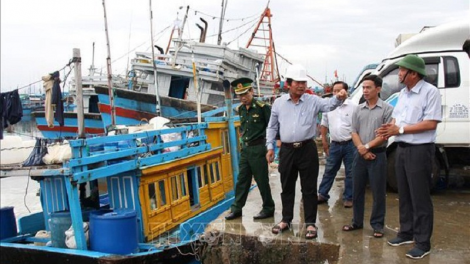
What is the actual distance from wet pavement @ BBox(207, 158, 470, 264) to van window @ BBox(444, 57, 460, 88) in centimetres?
173

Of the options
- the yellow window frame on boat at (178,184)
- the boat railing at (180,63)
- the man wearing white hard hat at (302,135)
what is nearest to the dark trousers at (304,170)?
the man wearing white hard hat at (302,135)

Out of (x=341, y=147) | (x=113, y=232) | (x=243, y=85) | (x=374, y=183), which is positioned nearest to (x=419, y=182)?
(x=374, y=183)

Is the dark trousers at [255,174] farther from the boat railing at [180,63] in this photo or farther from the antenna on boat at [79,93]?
the boat railing at [180,63]

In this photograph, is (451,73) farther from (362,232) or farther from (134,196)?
(134,196)

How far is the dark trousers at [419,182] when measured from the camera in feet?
12.0

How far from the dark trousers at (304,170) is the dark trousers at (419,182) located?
88 cm

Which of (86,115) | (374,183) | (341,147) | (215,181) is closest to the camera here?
Answer: (374,183)

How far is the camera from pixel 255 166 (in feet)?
17.0

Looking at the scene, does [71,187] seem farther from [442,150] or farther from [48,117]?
[442,150]

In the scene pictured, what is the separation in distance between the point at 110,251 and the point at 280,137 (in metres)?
2.48

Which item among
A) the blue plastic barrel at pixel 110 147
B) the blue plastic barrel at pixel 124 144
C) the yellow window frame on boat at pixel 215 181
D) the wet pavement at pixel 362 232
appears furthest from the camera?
the yellow window frame on boat at pixel 215 181

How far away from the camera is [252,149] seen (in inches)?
204

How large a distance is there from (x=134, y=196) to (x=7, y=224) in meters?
2.40

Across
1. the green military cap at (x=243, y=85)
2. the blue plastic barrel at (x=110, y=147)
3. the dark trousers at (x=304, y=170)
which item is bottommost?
the dark trousers at (x=304, y=170)
